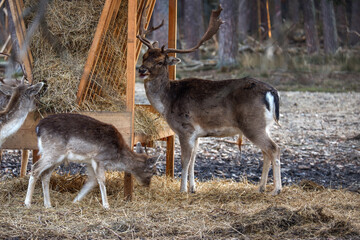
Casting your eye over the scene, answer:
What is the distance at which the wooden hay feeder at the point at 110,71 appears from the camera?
6.89 meters

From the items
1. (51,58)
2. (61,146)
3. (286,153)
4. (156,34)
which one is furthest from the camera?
(156,34)

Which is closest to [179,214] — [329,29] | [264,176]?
[264,176]

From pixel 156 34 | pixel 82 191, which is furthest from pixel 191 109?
pixel 156 34

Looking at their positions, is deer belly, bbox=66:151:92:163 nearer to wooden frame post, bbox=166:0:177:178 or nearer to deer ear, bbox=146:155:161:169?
deer ear, bbox=146:155:161:169

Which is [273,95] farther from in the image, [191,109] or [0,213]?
[0,213]

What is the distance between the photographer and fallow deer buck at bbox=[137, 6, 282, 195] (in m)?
7.45

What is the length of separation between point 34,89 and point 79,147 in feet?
3.16

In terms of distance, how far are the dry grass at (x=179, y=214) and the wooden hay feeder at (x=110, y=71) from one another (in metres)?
0.64

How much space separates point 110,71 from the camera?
295 inches

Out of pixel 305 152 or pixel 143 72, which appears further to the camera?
pixel 305 152

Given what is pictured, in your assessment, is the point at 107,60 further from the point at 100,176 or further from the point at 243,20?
the point at 243,20

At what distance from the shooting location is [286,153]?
10188mm

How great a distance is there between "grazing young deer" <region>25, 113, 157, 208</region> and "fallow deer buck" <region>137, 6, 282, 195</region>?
1187mm

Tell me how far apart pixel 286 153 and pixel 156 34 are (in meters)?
10.6
